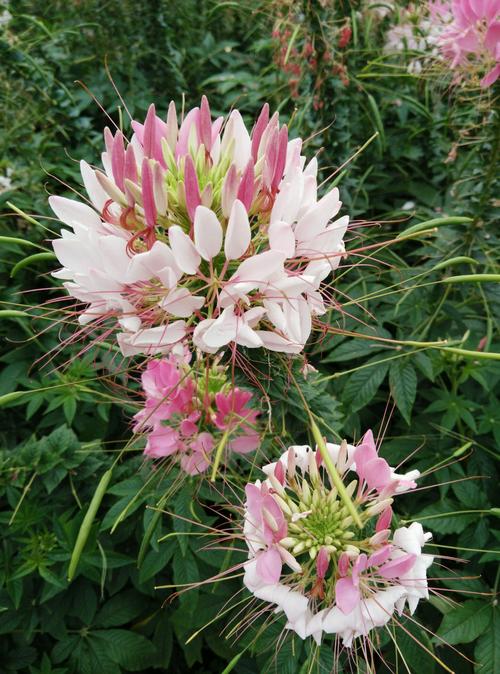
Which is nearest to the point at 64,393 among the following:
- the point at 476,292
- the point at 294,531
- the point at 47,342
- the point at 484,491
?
the point at 47,342

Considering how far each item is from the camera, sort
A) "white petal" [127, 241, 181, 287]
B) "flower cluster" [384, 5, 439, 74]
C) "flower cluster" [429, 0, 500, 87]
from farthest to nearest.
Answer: "flower cluster" [384, 5, 439, 74] < "flower cluster" [429, 0, 500, 87] < "white petal" [127, 241, 181, 287]

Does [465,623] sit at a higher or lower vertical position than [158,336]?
lower

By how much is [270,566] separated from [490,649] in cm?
67

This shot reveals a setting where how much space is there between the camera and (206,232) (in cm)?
73

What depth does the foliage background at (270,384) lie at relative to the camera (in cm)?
124

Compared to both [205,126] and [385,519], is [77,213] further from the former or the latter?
[385,519]

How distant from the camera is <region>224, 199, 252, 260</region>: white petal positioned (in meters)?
0.72

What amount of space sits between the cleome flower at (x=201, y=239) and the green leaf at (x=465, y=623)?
31.2 inches

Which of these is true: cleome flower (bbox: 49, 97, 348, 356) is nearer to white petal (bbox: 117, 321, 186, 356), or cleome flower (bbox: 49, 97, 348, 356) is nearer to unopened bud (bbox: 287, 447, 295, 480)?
white petal (bbox: 117, 321, 186, 356)

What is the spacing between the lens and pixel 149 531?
3.31ft

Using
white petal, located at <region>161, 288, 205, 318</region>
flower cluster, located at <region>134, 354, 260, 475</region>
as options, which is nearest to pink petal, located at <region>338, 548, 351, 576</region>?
flower cluster, located at <region>134, 354, 260, 475</region>

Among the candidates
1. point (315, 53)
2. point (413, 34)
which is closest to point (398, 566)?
point (315, 53)

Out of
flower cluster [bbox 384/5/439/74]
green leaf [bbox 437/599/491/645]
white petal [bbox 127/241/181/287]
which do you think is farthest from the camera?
flower cluster [bbox 384/5/439/74]

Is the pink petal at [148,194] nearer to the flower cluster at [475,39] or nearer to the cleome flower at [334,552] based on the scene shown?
the cleome flower at [334,552]
